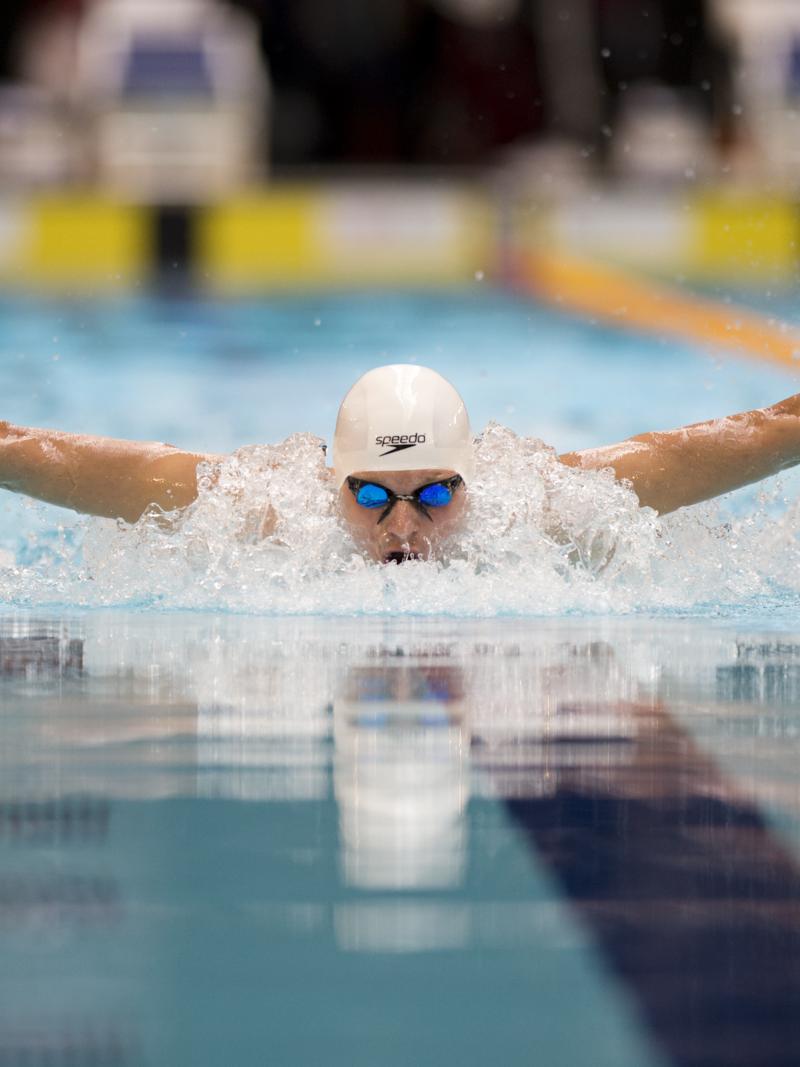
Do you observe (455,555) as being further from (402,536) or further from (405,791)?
(405,791)

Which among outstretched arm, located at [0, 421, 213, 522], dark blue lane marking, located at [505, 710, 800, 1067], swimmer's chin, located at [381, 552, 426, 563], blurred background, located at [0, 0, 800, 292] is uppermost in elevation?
blurred background, located at [0, 0, 800, 292]

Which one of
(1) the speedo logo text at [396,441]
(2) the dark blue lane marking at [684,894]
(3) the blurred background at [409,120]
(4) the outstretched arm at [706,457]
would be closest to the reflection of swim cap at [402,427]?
(1) the speedo logo text at [396,441]

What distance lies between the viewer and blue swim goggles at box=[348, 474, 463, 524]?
9.92ft

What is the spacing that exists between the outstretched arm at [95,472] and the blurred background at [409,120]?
16.8ft

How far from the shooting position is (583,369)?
7.65 m

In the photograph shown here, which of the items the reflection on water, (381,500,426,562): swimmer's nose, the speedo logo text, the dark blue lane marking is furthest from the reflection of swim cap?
the dark blue lane marking

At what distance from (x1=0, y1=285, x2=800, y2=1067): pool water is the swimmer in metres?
0.07

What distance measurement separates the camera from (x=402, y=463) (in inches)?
121

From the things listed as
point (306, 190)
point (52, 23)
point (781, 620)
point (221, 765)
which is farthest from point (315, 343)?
point (221, 765)

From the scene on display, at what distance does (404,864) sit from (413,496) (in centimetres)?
211

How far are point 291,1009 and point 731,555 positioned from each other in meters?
2.69

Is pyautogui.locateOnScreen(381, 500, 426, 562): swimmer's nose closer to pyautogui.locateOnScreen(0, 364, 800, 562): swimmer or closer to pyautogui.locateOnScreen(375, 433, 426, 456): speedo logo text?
pyautogui.locateOnScreen(0, 364, 800, 562): swimmer

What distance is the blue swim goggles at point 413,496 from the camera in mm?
3023

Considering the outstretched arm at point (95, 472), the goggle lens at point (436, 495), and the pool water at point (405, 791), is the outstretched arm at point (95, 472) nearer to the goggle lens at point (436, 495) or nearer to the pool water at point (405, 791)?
the pool water at point (405, 791)
